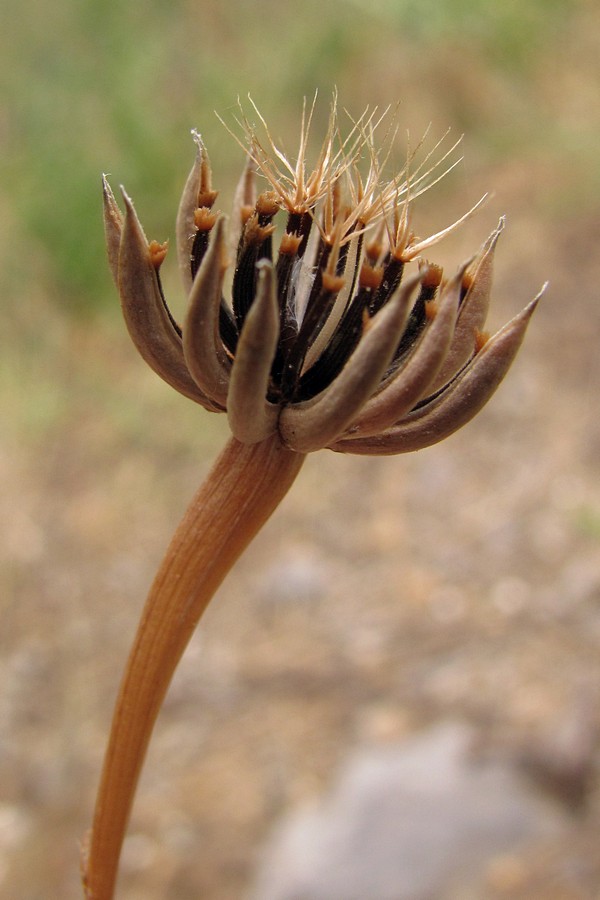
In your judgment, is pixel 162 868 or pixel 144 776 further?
pixel 144 776

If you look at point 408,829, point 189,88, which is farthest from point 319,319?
point 189,88

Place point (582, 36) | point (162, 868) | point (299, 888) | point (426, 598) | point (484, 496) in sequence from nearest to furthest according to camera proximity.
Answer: point (299, 888) < point (162, 868) < point (426, 598) < point (484, 496) < point (582, 36)

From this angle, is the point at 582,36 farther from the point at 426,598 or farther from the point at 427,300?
the point at 427,300

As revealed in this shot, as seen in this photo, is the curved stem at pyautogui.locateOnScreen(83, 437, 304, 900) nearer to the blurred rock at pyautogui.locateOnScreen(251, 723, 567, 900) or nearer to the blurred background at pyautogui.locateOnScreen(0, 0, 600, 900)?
the blurred background at pyautogui.locateOnScreen(0, 0, 600, 900)

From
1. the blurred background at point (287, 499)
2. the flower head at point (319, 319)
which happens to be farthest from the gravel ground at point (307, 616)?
the flower head at point (319, 319)

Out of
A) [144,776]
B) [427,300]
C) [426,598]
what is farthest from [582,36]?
[427,300]

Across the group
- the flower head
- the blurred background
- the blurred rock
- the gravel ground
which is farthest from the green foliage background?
the flower head

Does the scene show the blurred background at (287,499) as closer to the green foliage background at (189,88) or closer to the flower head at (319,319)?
the green foliage background at (189,88)
